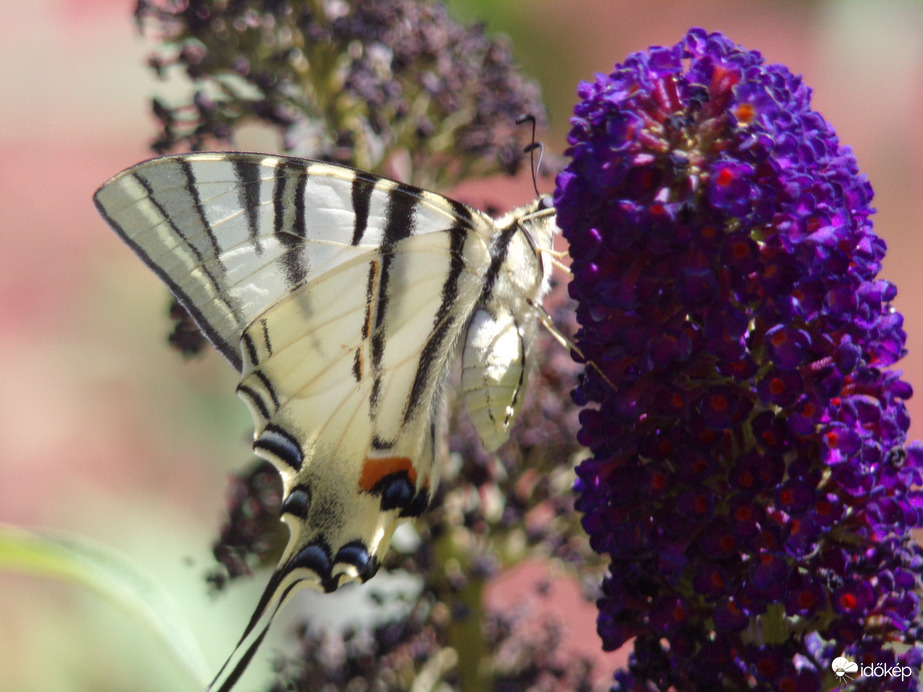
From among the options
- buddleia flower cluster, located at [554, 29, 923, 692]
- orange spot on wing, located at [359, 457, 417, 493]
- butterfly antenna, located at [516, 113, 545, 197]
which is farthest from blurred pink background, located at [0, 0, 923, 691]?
buddleia flower cluster, located at [554, 29, 923, 692]

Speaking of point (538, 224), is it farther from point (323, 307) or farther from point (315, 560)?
point (315, 560)

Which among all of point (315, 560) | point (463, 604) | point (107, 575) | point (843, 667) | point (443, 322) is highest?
point (443, 322)

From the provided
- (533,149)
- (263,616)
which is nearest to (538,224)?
(533,149)

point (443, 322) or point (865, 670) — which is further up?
point (443, 322)

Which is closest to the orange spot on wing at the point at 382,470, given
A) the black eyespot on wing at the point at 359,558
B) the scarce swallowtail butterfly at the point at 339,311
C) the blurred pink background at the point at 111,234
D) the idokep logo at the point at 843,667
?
the scarce swallowtail butterfly at the point at 339,311

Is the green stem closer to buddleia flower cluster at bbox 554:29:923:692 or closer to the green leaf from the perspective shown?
the green leaf

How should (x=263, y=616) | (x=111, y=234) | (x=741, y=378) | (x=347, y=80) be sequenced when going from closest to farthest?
1. (x=741, y=378)
2. (x=263, y=616)
3. (x=347, y=80)
4. (x=111, y=234)

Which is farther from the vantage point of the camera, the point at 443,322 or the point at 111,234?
the point at 111,234
